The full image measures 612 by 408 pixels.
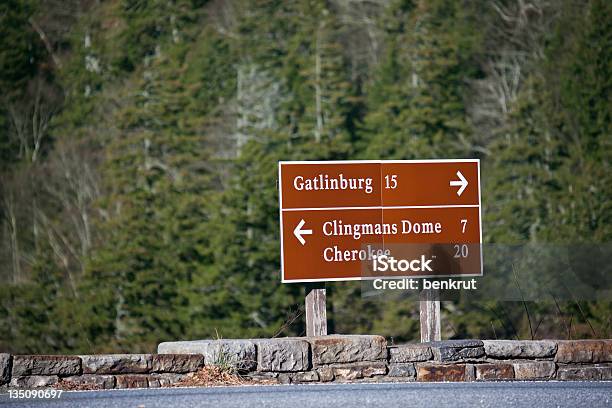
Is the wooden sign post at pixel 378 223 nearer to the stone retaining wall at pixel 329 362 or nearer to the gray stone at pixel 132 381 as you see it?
the stone retaining wall at pixel 329 362

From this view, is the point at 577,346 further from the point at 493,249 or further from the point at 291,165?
the point at 493,249

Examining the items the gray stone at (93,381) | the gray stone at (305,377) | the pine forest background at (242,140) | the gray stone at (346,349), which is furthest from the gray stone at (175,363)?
the pine forest background at (242,140)

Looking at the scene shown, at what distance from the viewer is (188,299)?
44750 millimetres

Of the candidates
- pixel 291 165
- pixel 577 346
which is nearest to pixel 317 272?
pixel 291 165

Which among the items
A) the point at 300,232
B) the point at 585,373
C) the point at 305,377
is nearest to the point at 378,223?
the point at 300,232

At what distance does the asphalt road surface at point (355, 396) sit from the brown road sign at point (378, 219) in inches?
108

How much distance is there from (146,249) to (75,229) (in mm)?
3935

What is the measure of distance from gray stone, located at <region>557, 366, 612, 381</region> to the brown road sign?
2344mm

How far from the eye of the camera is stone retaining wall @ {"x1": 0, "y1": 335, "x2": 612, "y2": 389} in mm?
11719

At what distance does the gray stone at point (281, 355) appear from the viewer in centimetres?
1214

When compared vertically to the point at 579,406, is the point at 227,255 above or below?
above

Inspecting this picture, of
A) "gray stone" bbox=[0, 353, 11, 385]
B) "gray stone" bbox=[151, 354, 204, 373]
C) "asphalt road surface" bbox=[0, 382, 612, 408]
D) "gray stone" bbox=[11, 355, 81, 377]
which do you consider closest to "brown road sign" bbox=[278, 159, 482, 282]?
"gray stone" bbox=[151, 354, 204, 373]

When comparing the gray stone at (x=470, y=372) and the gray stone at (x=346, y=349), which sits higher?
the gray stone at (x=346, y=349)

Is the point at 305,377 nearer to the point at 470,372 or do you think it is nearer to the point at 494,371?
the point at 470,372
